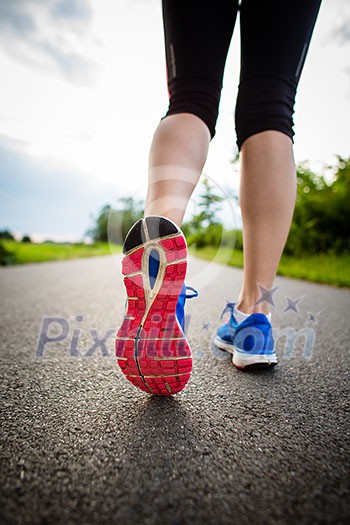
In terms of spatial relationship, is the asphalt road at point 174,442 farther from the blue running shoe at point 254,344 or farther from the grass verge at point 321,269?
the grass verge at point 321,269

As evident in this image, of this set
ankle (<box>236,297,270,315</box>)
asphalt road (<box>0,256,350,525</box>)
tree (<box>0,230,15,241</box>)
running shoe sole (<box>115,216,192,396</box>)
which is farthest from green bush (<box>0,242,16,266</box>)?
running shoe sole (<box>115,216,192,396</box>)

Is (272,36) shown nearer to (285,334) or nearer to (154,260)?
(154,260)

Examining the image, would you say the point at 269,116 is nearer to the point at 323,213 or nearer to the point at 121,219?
the point at 121,219

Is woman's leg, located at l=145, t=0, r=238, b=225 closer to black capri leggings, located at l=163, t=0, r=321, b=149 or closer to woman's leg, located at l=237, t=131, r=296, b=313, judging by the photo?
black capri leggings, located at l=163, t=0, r=321, b=149

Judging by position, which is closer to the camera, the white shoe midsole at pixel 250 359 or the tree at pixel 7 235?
the white shoe midsole at pixel 250 359

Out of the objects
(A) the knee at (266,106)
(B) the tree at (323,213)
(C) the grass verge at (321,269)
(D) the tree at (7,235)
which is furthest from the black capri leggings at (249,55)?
(D) the tree at (7,235)

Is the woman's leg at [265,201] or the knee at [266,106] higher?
the knee at [266,106]

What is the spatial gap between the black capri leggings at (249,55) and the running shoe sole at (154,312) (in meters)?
0.48

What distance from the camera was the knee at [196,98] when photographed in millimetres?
1044

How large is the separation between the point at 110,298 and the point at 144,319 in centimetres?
190

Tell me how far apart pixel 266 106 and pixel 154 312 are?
0.73 m

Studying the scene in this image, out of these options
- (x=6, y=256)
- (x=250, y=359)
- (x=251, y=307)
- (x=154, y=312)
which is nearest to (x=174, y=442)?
(x=154, y=312)

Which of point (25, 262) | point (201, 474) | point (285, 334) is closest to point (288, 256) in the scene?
point (25, 262)

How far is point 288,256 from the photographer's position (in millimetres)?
6820
